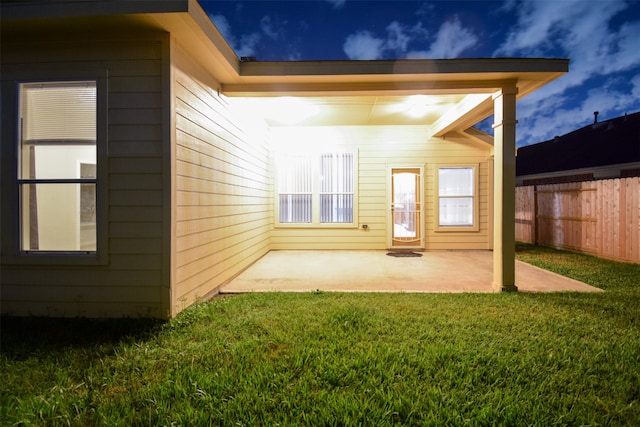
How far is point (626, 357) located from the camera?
2186 millimetres

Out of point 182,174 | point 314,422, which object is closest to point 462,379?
point 314,422

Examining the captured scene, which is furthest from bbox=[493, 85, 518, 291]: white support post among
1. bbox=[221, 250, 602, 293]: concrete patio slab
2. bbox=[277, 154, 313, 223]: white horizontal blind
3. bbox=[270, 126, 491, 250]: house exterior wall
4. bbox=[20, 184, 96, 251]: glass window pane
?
bbox=[20, 184, 96, 251]: glass window pane

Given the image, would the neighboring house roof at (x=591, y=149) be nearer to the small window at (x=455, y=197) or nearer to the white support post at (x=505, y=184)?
the small window at (x=455, y=197)

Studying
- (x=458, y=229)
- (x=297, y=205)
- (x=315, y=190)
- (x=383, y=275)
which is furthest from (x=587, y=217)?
(x=297, y=205)

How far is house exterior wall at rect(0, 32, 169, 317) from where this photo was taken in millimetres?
2932

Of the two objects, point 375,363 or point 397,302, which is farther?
point 397,302

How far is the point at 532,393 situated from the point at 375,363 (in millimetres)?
917

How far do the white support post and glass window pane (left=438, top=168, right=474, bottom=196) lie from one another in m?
3.55

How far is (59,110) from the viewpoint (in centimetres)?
309

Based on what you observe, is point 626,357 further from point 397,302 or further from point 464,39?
point 464,39

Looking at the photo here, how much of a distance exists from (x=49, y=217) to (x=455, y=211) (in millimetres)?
7642

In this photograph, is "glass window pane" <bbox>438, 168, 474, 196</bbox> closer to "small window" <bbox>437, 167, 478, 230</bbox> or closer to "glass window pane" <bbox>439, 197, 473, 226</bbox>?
"small window" <bbox>437, 167, 478, 230</bbox>

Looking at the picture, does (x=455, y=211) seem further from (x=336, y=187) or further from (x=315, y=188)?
(x=315, y=188)

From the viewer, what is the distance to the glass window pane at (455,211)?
24.3 feet
